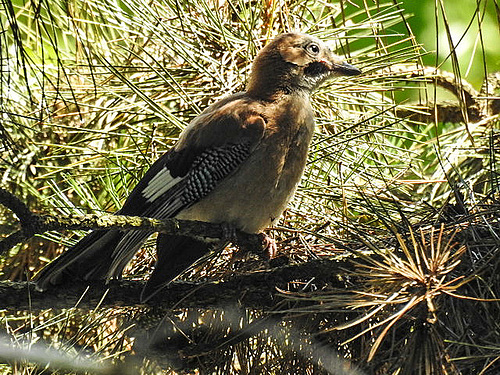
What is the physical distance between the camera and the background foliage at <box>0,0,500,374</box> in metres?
1.65

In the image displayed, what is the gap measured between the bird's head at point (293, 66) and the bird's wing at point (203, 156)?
14 cm

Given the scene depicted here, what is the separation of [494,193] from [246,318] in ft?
2.44

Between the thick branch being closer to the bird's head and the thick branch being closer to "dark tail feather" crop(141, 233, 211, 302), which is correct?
"dark tail feather" crop(141, 233, 211, 302)

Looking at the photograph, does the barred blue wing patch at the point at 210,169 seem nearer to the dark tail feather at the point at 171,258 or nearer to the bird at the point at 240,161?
the bird at the point at 240,161

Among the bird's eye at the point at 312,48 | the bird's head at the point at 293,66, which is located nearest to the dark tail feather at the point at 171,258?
the bird's head at the point at 293,66

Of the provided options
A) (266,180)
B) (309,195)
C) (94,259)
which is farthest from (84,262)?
(309,195)

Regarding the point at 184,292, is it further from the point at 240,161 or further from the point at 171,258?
the point at 240,161

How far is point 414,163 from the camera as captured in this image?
323 cm

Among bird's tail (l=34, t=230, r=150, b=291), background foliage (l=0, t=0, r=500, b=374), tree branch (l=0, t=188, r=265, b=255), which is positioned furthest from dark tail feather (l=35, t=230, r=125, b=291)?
tree branch (l=0, t=188, r=265, b=255)

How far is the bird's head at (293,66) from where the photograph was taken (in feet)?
8.94

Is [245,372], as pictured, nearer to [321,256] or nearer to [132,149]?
[321,256]

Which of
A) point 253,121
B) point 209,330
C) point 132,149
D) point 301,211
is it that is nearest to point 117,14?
point 132,149

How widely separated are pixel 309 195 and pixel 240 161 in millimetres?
266

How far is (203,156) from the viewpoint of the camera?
104 inches
